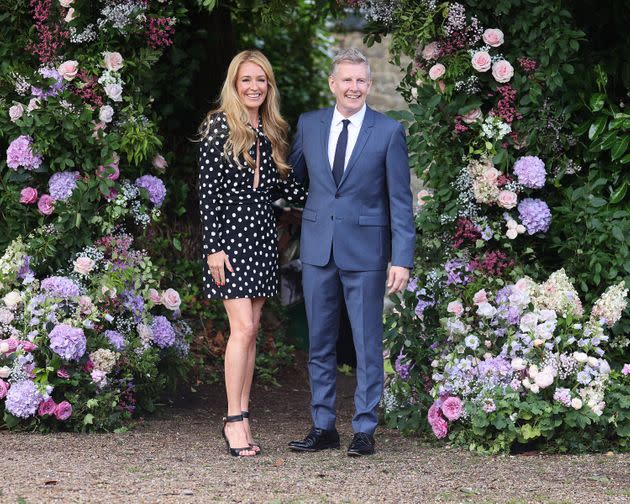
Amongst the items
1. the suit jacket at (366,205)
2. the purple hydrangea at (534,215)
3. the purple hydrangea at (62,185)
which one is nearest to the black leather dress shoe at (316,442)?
the suit jacket at (366,205)

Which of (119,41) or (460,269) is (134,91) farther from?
(460,269)

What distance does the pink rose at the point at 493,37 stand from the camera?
542cm

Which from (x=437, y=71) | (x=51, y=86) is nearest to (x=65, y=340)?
(x=51, y=86)

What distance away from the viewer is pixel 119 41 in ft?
19.3

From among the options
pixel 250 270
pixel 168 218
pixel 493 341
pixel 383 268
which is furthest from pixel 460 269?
pixel 168 218

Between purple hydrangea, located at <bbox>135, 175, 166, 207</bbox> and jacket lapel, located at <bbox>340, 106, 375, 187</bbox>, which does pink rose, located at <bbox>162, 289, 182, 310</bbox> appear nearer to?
purple hydrangea, located at <bbox>135, 175, 166, 207</bbox>

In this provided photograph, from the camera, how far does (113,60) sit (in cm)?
573

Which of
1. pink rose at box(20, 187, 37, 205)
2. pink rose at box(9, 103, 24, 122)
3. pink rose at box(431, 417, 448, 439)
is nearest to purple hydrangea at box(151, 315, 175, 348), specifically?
pink rose at box(20, 187, 37, 205)

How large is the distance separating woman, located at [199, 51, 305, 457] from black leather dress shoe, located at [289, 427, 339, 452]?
20 cm

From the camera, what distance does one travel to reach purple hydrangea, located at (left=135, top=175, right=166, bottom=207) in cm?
593

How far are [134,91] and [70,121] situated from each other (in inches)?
15.5

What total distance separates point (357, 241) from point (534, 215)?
106 centimetres

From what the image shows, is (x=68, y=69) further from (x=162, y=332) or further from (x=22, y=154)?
(x=162, y=332)

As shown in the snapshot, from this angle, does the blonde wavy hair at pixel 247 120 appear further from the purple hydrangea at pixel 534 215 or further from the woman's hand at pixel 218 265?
the purple hydrangea at pixel 534 215
